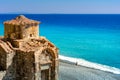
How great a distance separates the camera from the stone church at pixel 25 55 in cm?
2308

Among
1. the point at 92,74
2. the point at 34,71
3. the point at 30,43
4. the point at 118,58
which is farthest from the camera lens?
the point at 118,58

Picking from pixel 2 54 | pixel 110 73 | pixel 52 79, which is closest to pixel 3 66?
pixel 2 54

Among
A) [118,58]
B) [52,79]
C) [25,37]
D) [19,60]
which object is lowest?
[118,58]

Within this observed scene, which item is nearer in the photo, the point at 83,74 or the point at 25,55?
the point at 25,55

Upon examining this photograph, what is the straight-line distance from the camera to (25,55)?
23.2 m

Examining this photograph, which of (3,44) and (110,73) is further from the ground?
(3,44)

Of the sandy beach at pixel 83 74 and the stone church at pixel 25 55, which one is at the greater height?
the stone church at pixel 25 55

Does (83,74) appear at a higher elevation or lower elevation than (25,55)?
lower

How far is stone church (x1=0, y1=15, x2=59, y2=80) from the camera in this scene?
23078 mm

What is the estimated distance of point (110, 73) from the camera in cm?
3906

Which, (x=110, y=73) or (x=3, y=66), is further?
(x=110, y=73)

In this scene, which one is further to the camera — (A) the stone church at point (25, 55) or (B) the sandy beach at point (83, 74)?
(B) the sandy beach at point (83, 74)

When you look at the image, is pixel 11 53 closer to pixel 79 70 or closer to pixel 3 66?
pixel 3 66

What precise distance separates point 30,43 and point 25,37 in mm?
1027
